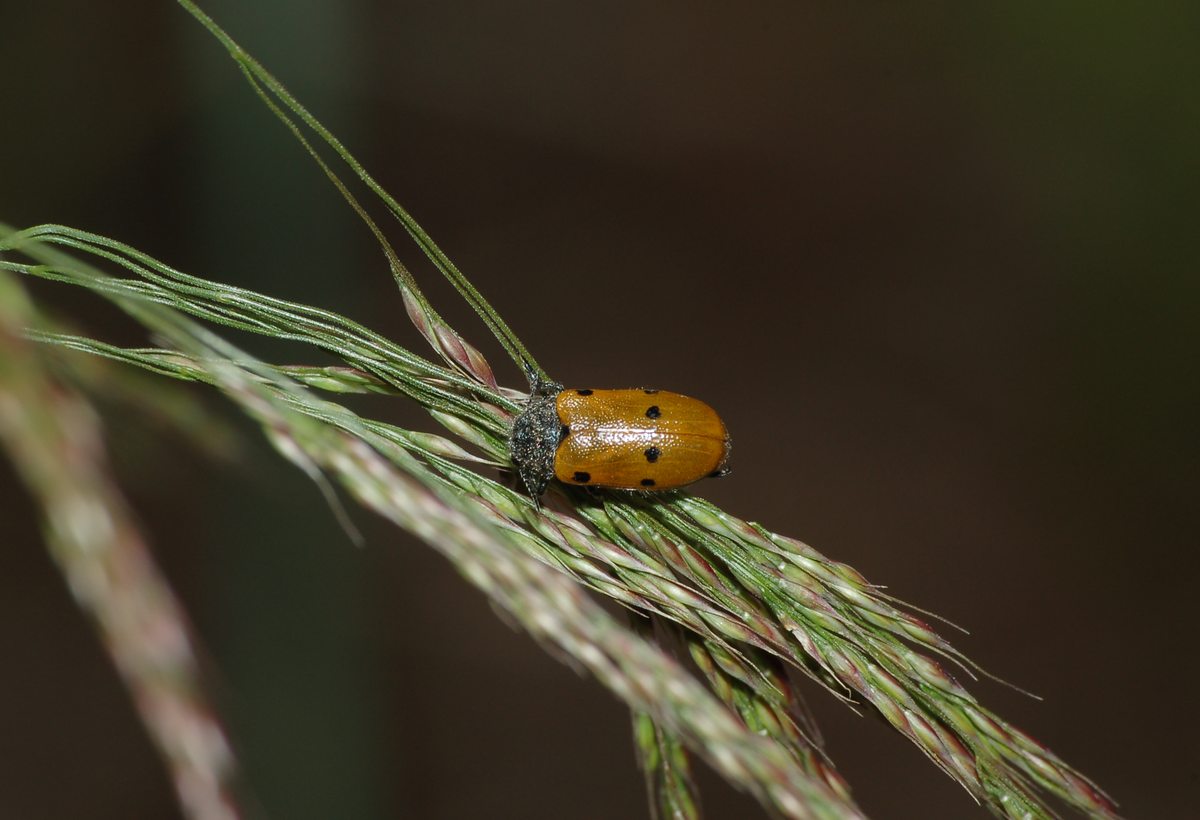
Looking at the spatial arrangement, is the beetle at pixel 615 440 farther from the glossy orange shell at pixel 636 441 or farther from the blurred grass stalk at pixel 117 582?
the blurred grass stalk at pixel 117 582

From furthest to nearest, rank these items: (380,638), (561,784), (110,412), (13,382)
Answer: (561,784) < (380,638) < (110,412) < (13,382)

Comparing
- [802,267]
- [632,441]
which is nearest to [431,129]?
[802,267]

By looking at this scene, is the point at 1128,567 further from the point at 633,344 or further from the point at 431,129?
the point at 431,129

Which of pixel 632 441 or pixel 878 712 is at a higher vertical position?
pixel 632 441

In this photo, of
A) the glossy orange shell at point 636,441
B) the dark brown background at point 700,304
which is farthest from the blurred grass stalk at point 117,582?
the dark brown background at point 700,304

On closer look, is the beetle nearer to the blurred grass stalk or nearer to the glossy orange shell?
the glossy orange shell

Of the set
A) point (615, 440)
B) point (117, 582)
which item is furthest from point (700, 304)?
point (117, 582)
